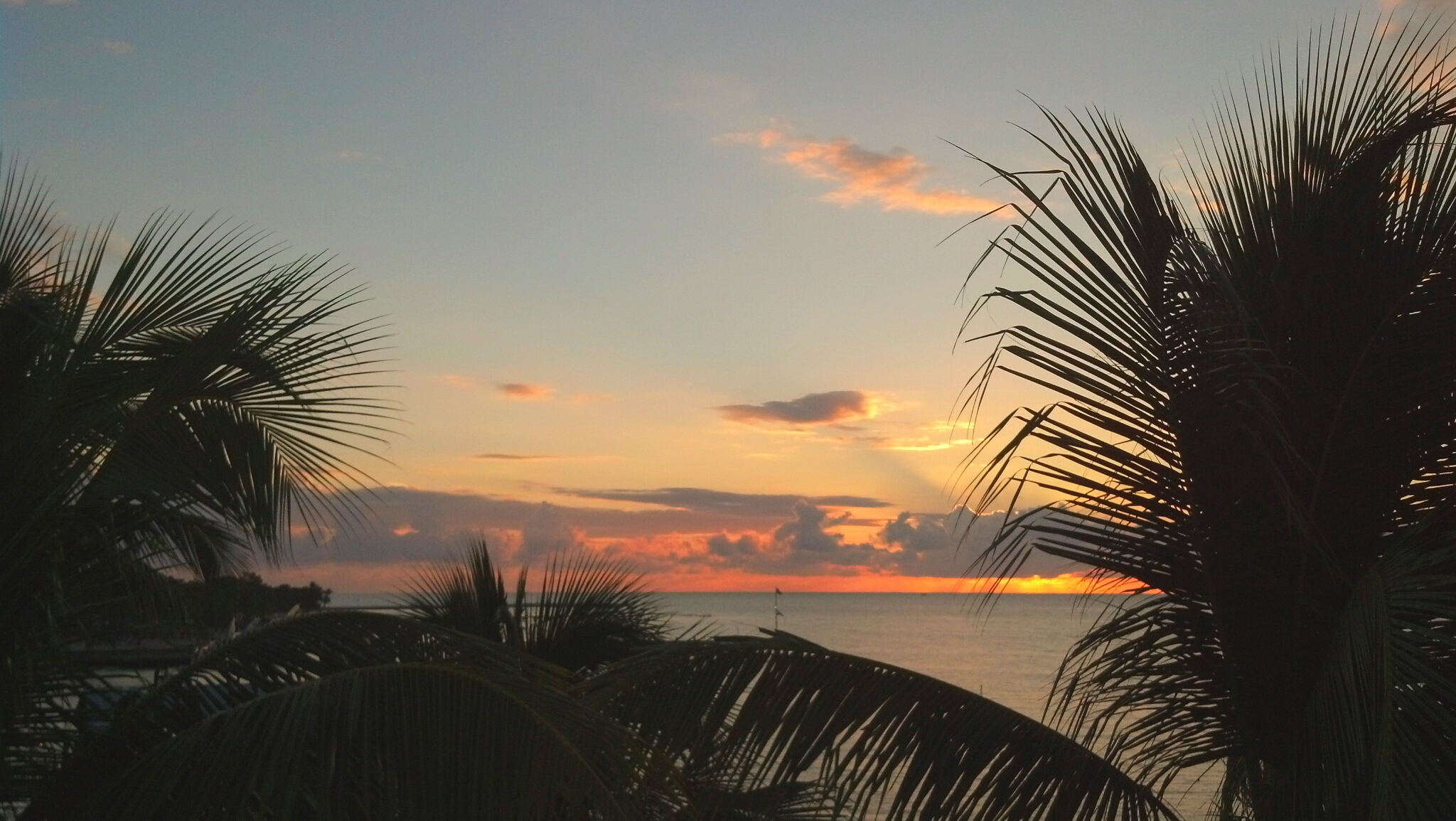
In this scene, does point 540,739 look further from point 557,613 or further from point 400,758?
point 557,613

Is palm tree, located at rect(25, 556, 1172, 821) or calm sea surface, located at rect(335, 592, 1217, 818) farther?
calm sea surface, located at rect(335, 592, 1217, 818)

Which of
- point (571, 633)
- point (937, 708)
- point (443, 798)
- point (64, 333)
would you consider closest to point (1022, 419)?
point (937, 708)

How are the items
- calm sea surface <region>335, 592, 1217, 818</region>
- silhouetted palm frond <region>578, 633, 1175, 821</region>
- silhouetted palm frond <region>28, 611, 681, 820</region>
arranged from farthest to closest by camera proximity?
calm sea surface <region>335, 592, 1217, 818</region> → silhouetted palm frond <region>578, 633, 1175, 821</region> → silhouetted palm frond <region>28, 611, 681, 820</region>

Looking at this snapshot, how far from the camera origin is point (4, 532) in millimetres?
4020

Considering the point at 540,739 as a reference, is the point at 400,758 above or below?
below

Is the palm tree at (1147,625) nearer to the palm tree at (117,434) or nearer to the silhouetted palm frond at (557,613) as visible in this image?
the palm tree at (117,434)

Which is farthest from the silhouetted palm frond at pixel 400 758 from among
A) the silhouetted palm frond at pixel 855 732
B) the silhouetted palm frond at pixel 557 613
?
the silhouetted palm frond at pixel 557 613

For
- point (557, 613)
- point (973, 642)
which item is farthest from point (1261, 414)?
point (973, 642)

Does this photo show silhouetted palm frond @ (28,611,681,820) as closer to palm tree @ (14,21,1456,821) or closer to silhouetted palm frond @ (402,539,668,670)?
palm tree @ (14,21,1456,821)

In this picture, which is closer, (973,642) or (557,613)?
(557,613)

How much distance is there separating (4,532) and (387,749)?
1.59m

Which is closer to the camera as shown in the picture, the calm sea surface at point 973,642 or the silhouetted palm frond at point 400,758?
the silhouetted palm frond at point 400,758

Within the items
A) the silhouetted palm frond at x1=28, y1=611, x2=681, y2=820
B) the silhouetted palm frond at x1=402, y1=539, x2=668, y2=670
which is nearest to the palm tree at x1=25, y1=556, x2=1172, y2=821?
the silhouetted palm frond at x1=28, y1=611, x2=681, y2=820

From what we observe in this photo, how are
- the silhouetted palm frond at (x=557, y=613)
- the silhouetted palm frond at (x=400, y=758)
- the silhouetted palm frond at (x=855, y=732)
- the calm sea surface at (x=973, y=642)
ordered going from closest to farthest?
the silhouetted palm frond at (x=400, y=758) → the silhouetted palm frond at (x=855, y=732) → the silhouetted palm frond at (x=557, y=613) → the calm sea surface at (x=973, y=642)
